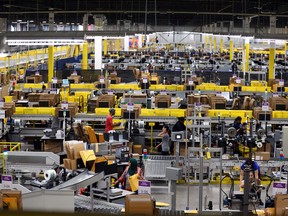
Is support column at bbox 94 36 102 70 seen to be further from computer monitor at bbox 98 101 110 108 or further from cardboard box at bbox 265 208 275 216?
cardboard box at bbox 265 208 275 216

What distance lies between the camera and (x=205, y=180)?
11.7m

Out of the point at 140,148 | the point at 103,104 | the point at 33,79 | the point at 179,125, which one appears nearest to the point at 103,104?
the point at 103,104

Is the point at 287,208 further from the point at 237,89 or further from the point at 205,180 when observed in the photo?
the point at 237,89

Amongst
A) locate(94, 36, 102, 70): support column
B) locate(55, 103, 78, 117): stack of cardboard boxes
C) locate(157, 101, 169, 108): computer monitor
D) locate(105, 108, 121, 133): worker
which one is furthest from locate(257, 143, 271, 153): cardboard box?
locate(94, 36, 102, 70): support column

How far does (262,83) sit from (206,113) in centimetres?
918

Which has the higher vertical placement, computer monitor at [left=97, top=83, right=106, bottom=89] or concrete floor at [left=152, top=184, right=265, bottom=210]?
computer monitor at [left=97, top=83, right=106, bottom=89]

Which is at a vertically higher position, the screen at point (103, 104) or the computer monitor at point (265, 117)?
the screen at point (103, 104)

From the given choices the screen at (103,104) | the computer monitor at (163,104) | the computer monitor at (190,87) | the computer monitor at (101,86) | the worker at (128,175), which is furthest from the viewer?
the computer monitor at (101,86)

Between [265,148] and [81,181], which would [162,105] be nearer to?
[265,148]

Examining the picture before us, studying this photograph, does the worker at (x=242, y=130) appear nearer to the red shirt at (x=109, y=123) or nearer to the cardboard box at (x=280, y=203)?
the red shirt at (x=109, y=123)

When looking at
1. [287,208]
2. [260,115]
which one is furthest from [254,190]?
[260,115]

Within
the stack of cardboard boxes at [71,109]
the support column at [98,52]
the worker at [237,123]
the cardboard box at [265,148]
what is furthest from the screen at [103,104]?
the support column at [98,52]

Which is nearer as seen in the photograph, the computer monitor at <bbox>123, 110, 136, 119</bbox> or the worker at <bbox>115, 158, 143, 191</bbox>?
the worker at <bbox>115, 158, 143, 191</bbox>

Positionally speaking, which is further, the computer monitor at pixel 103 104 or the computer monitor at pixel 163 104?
the computer monitor at pixel 163 104
